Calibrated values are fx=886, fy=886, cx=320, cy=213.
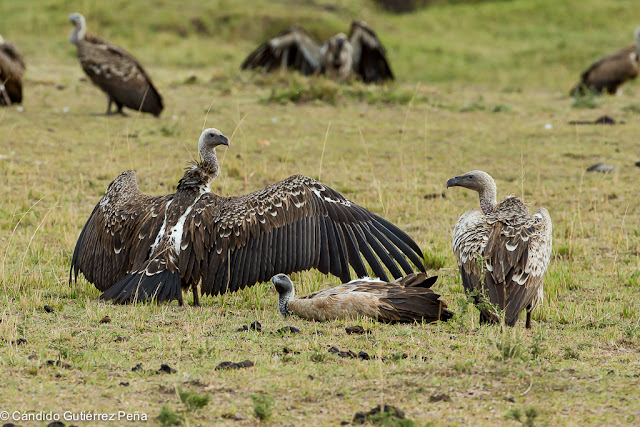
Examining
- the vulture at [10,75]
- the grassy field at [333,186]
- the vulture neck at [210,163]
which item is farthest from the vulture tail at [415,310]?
the vulture at [10,75]

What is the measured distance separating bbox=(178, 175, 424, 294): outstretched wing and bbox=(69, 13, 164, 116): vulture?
24.5 ft

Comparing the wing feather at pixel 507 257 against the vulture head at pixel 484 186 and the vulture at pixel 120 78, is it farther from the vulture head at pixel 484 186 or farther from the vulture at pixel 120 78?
the vulture at pixel 120 78

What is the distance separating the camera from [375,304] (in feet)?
18.8

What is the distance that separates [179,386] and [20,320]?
Result: 1829 mm

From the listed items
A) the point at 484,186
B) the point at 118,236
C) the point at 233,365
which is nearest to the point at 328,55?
the point at 484,186

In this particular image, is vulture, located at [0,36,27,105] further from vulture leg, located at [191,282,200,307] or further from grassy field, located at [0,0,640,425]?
vulture leg, located at [191,282,200,307]

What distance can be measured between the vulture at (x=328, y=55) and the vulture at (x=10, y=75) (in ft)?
17.1

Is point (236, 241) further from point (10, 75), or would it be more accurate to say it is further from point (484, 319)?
point (10, 75)

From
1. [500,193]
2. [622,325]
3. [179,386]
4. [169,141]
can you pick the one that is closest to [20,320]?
[179,386]

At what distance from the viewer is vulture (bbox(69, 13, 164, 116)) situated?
13.4m

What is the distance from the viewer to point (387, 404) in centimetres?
411

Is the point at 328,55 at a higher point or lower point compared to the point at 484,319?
higher

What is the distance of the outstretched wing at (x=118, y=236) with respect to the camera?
6.34 meters

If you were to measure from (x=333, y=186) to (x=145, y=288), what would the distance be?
184 inches
